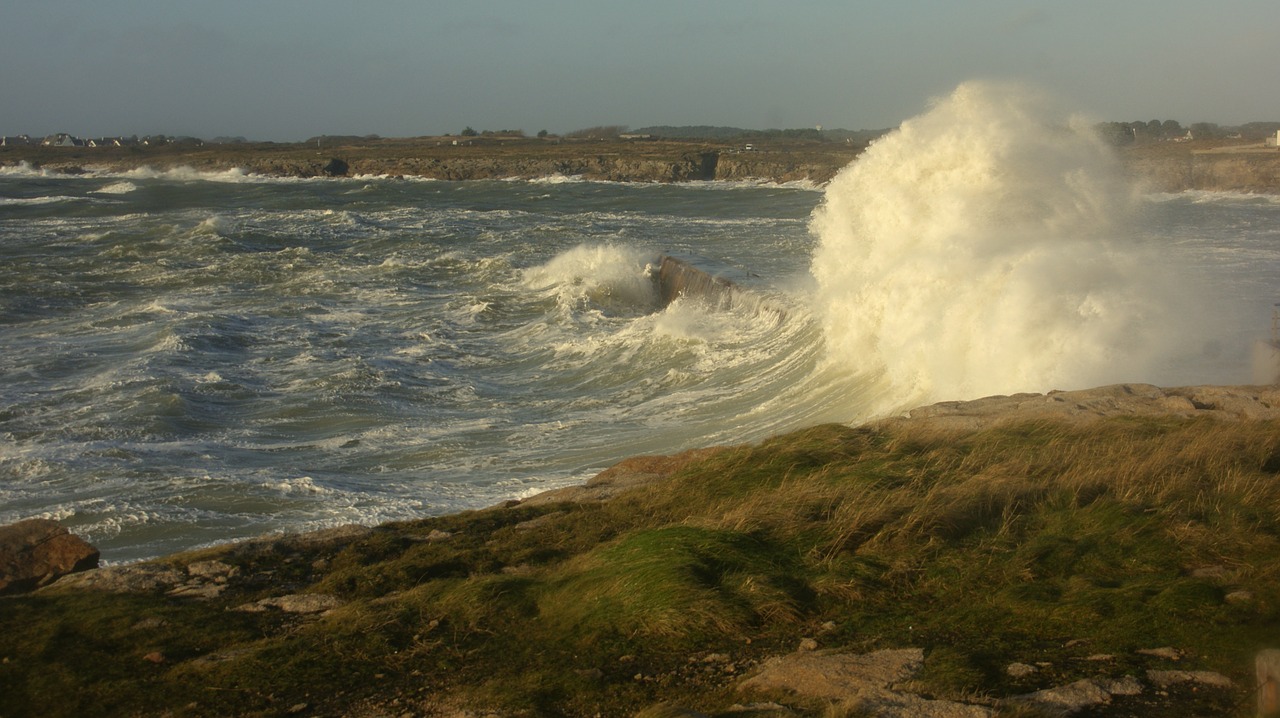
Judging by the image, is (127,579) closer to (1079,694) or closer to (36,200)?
(1079,694)

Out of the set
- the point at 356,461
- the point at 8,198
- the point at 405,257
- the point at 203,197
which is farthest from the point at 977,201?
the point at 8,198

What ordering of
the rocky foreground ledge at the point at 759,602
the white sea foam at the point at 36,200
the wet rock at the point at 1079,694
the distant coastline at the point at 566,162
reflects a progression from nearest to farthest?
the wet rock at the point at 1079,694 < the rocky foreground ledge at the point at 759,602 < the white sea foam at the point at 36,200 < the distant coastline at the point at 566,162

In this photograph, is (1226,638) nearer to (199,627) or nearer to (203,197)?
(199,627)

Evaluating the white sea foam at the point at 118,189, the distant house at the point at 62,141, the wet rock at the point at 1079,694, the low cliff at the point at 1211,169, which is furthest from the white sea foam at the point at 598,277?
the distant house at the point at 62,141

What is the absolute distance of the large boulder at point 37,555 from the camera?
5.52m

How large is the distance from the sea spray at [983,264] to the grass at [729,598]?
396 cm

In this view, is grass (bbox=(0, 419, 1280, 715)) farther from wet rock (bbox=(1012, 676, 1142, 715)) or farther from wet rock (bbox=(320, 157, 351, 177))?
wet rock (bbox=(320, 157, 351, 177))

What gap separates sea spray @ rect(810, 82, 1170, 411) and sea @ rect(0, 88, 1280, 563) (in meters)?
0.04

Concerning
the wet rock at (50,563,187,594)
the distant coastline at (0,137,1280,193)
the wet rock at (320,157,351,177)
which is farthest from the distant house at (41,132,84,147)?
the wet rock at (50,563,187,594)

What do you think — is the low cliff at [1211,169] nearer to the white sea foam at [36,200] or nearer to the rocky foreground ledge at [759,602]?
the rocky foreground ledge at [759,602]

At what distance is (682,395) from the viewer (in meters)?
13.2

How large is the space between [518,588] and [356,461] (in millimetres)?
5986

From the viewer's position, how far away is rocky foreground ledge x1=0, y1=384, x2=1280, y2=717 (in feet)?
12.5

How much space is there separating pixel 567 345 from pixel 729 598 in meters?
12.4
